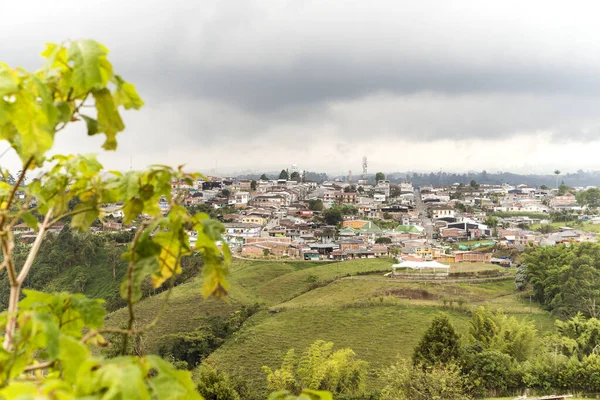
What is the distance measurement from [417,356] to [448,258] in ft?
64.0

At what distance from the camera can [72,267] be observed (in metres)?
29.6

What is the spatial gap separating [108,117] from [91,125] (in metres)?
0.05

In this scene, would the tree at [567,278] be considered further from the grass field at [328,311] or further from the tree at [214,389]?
the tree at [214,389]

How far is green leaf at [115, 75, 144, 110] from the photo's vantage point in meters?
1.02

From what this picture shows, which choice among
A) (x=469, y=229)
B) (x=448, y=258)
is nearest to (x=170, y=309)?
(x=448, y=258)

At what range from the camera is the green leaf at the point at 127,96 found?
3.34 ft

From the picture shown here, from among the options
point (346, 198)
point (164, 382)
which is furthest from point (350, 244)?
point (164, 382)

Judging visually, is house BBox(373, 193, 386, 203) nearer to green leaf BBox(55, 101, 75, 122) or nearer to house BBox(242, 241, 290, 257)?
house BBox(242, 241, 290, 257)

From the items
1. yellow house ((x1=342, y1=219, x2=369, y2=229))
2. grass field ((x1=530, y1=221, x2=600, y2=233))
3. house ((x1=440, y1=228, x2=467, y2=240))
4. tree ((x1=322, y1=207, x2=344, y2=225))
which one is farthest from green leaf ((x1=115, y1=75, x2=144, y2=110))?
grass field ((x1=530, y1=221, x2=600, y2=233))

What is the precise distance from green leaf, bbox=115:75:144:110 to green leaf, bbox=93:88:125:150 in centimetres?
2

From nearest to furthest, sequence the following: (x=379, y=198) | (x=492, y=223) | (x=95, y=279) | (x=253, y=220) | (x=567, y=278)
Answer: (x=567, y=278) < (x=95, y=279) < (x=253, y=220) < (x=492, y=223) < (x=379, y=198)

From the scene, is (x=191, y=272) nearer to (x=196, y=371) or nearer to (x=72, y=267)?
(x=72, y=267)

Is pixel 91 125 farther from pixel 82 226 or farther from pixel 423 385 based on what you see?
pixel 423 385

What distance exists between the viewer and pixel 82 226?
4.19 ft
